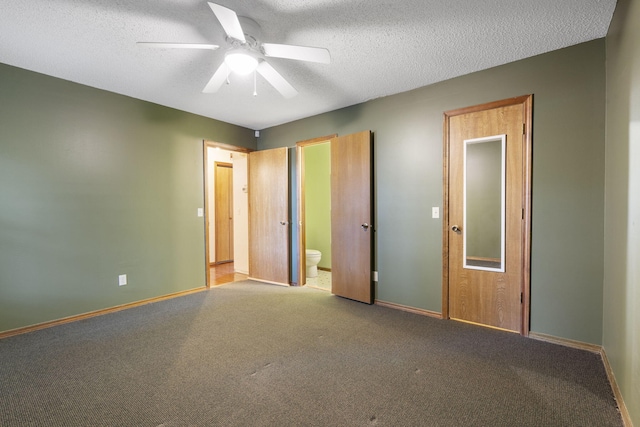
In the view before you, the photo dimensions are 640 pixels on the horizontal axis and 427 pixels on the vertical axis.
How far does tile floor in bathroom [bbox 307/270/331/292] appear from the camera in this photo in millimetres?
4254

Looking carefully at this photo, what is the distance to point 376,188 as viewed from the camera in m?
3.48

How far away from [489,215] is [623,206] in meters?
1.07

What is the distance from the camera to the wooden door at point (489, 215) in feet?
8.41

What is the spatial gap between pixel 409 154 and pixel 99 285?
12.2ft

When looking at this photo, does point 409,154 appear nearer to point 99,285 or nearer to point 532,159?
point 532,159

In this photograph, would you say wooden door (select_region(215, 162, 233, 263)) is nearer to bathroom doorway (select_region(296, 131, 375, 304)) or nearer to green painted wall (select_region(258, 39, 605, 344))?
bathroom doorway (select_region(296, 131, 375, 304))

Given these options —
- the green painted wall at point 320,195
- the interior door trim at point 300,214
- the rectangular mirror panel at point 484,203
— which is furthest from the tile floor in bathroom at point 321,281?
the rectangular mirror panel at point 484,203

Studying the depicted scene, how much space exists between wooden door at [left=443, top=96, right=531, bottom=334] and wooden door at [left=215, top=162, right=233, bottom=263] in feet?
15.0

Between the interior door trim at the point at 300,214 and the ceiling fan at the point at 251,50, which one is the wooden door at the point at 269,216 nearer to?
the interior door trim at the point at 300,214

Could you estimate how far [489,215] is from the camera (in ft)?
9.11

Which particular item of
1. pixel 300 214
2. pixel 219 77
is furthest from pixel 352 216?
pixel 219 77

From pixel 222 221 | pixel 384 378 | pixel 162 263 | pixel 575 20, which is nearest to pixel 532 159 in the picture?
pixel 575 20

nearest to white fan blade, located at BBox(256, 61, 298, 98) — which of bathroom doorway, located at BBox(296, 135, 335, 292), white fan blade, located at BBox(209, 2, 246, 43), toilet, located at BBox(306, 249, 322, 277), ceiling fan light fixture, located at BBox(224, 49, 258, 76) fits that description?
ceiling fan light fixture, located at BBox(224, 49, 258, 76)

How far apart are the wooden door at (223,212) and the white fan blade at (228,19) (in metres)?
4.48
